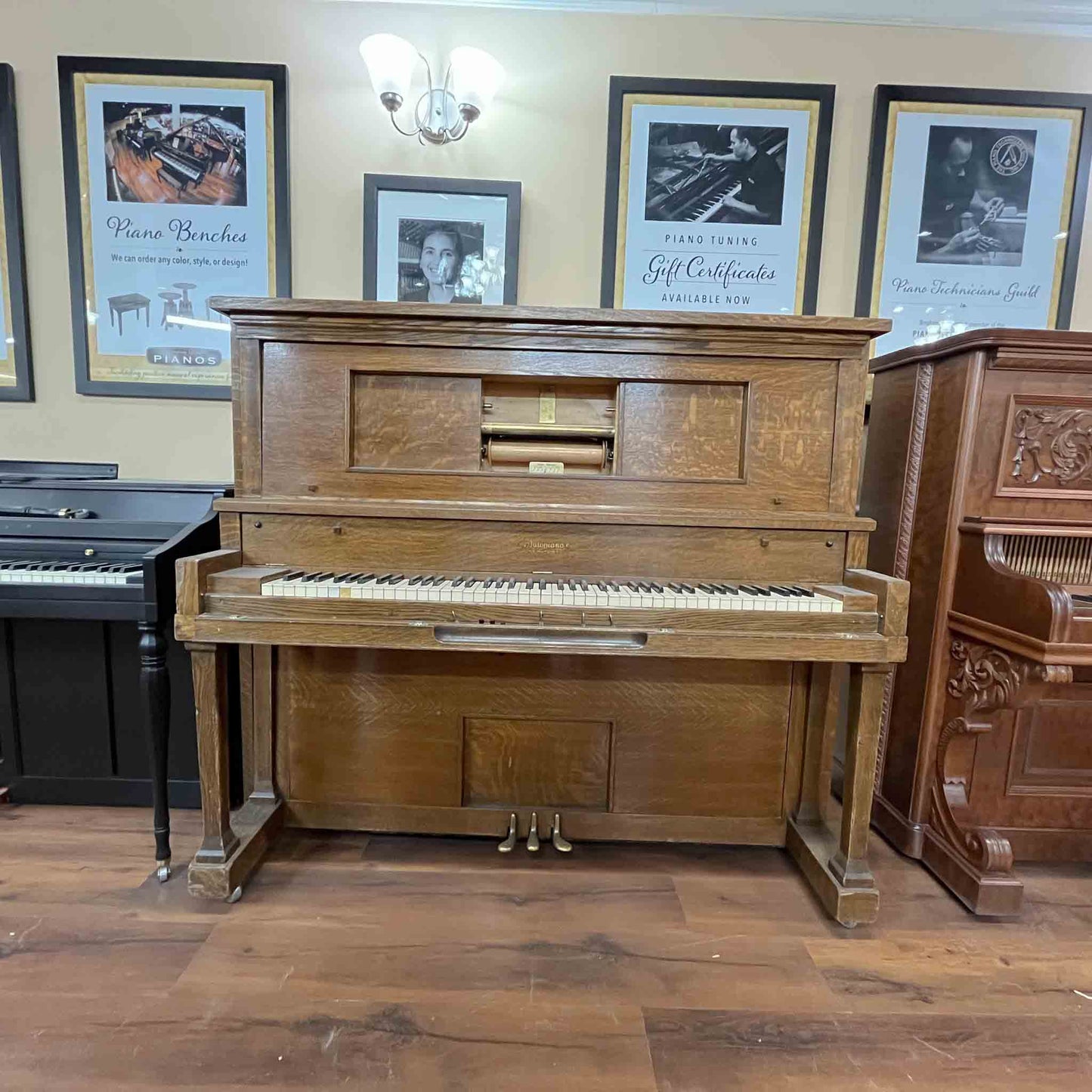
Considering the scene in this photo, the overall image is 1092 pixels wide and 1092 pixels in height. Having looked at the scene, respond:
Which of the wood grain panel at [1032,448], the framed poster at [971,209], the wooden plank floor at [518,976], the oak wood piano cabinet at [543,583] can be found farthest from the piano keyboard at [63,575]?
the framed poster at [971,209]

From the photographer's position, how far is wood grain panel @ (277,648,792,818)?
5.80 feet

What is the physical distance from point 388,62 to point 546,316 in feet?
3.68

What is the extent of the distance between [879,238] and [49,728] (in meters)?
3.44

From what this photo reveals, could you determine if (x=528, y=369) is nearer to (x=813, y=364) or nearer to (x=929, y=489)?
(x=813, y=364)

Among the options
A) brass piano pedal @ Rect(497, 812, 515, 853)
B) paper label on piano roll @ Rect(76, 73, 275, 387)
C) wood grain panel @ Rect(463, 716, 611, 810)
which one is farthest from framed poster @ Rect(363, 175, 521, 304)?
brass piano pedal @ Rect(497, 812, 515, 853)

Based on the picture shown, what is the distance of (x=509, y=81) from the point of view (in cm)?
219

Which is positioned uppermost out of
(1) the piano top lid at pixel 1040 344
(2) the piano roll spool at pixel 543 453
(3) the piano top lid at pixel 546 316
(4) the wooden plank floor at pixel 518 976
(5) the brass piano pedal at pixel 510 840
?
(3) the piano top lid at pixel 546 316

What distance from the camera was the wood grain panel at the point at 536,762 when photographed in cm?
180

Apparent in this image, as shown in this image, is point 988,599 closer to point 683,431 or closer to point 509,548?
point 683,431

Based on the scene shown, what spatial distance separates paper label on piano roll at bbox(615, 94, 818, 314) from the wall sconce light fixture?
1.81ft

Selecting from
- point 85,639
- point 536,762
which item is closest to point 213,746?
point 85,639

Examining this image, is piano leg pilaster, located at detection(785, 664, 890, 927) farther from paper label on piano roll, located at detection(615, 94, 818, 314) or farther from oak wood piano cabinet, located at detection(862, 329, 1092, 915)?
paper label on piano roll, located at detection(615, 94, 818, 314)

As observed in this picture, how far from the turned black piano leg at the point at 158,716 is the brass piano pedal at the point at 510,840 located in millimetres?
928

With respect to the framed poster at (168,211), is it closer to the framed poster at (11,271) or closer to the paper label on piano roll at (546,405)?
the framed poster at (11,271)
